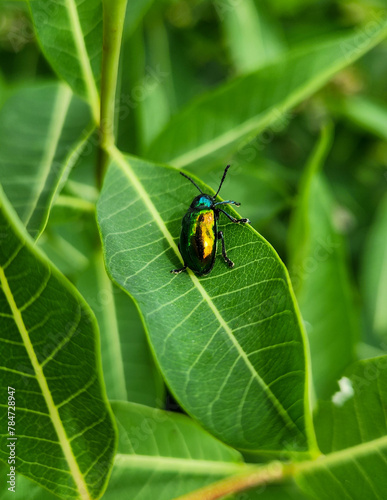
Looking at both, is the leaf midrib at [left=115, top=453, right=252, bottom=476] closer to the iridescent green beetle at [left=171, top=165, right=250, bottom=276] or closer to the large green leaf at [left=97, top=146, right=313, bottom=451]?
the large green leaf at [left=97, top=146, right=313, bottom=451]

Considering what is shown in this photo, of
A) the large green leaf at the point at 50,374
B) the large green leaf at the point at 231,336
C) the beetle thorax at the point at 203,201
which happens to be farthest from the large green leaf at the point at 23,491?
the beetle thorax at the point at 203,201

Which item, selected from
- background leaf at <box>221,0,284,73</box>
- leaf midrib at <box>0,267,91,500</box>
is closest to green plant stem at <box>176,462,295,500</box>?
leaf midrib at <box>0,267,91,500</box>

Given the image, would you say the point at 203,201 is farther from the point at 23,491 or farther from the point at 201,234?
the point at 23,491

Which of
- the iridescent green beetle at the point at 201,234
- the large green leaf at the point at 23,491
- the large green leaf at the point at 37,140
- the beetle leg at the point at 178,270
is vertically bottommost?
the large green leaf at the point at 23,491

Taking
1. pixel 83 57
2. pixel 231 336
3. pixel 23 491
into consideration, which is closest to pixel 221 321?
pixel 231 336

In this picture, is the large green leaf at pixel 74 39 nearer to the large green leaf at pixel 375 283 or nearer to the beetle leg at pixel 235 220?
the beetle leg at pixel 235 220

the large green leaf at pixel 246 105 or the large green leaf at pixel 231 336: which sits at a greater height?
the large green leaf at pixel 246 105

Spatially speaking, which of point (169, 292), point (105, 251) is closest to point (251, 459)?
point (169, 292)
